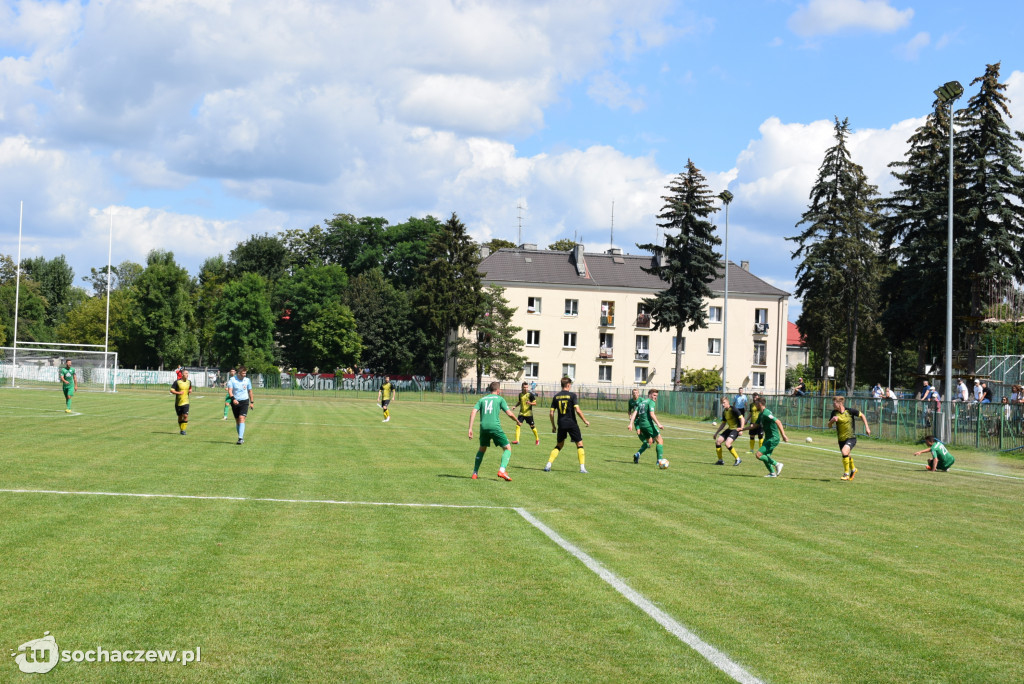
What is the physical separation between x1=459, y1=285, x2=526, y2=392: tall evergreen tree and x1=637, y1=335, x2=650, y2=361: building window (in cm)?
1270

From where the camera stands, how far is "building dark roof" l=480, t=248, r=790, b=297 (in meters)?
85.8

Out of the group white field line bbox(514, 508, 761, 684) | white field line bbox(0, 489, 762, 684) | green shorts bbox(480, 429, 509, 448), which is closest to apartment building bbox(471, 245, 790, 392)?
green shorts bbox(480, 429, 509, 448)

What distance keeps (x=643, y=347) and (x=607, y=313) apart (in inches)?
197

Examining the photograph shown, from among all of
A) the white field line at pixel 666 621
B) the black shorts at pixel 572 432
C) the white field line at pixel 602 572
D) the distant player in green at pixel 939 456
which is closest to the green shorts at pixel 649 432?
the black shorts at pixel 572 432

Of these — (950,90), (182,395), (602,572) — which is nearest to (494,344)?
(950,90)

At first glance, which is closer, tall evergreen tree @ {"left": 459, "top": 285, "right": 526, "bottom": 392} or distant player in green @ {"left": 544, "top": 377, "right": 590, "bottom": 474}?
distant player in green @ {"left": 544, "top": 377, "right": 590, "bottom": 474}

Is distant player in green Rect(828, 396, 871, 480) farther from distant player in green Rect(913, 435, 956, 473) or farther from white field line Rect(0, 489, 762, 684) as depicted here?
white field line Rect(0, 489, 762, 684)

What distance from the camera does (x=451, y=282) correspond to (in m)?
79.0

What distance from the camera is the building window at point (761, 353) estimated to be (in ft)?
289

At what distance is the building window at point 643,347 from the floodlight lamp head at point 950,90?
55838mm

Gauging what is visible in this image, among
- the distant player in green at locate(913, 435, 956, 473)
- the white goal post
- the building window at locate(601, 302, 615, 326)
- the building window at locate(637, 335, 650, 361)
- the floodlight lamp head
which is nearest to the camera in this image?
the distant player in green at locate(913, 435, 956, 473)

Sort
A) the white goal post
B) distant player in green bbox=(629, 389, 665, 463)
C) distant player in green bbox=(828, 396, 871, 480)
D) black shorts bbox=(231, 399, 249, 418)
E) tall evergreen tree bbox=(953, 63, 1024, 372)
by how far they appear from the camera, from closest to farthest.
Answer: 1. distant player in green bbox=(828, 396, 871, 480)
2. distant player in green bbox=(629, 389, 665, 463)
3. black shorts bbox=(231, 399, 249, 418)
4. tall evergreen tree bbox=(953, 63, 1024, 372)
5. the white goal post

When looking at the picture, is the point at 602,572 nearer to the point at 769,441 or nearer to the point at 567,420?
the point at 567,420

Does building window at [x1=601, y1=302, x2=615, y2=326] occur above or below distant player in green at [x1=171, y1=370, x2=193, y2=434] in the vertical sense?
above
